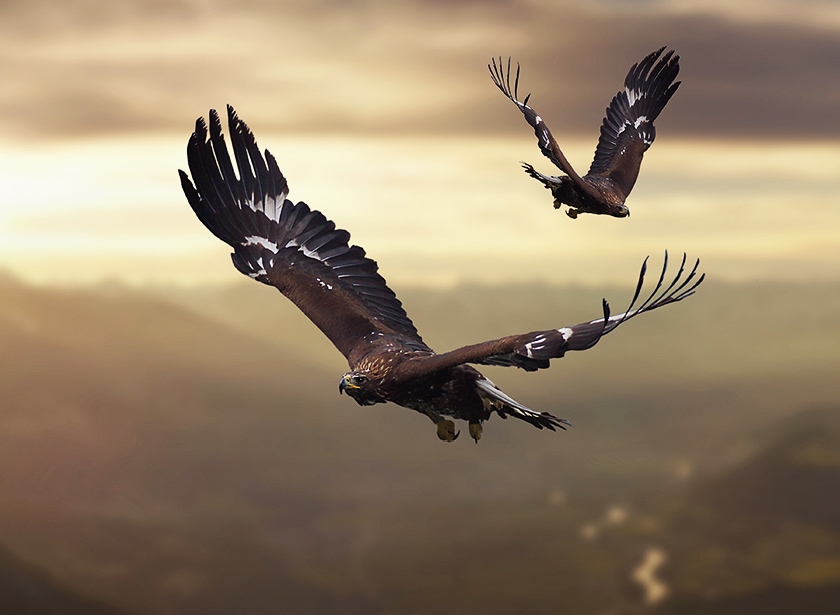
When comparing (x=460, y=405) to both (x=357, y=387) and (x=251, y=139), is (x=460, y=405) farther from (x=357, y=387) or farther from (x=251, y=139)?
(x=251, y=139)

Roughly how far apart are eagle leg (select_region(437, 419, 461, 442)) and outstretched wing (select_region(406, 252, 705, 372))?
160 centimetres

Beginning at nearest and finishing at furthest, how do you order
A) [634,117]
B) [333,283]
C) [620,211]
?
[333,283], [620,211], [634,117]

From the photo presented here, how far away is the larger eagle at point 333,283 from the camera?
10.8 meters

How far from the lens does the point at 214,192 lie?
43.4 feet

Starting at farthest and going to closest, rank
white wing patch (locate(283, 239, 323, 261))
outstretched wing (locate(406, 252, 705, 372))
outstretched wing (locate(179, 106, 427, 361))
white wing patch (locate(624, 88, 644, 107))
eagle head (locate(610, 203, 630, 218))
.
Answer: white wing patch (locate(624, 88, 644, 107))
eagle head (locate(610, 203, 630, 218))
white wing patch (locate(283, 239, 323, 261))
outstretched wing (locate(179, 106, 427, 361))
outstretched wing (locate(406, 252, 705, 372))

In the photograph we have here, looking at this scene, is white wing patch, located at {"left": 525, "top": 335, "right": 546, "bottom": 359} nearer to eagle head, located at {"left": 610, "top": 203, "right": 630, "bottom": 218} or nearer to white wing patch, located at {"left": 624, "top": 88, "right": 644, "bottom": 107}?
eagle head, located at {"left": 610, "top": 203, "right": 630, "bottom": 218}

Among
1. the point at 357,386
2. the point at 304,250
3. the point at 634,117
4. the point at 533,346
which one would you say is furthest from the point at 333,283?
the point at 634,117

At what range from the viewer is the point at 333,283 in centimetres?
1270

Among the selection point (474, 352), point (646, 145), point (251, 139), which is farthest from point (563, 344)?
point (646, 145)

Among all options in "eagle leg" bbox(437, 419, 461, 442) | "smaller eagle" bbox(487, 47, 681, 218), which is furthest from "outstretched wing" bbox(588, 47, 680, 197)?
"eagle leg" bbox(437, 419, 461, 442)

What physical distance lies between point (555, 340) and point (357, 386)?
8.20 ft

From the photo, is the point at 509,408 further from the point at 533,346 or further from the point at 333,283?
the point at 333,283

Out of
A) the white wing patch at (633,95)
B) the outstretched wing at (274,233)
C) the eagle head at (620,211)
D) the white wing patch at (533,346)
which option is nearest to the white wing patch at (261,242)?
the outstretched wing at (274,233)

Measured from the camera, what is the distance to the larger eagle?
1084 cm
